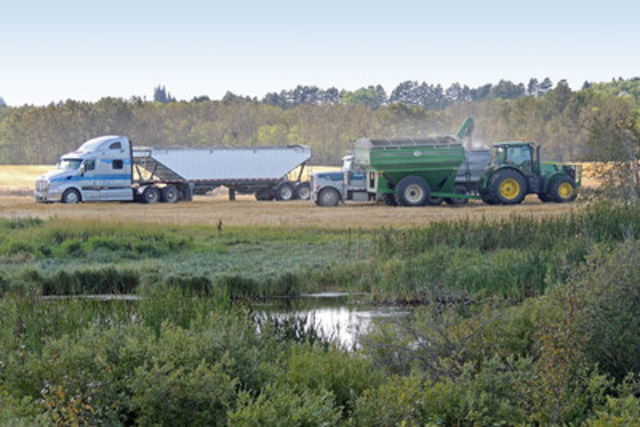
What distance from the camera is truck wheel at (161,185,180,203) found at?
44.6 m

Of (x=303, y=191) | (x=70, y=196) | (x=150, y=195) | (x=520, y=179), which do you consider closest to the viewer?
(x=520, y=179)

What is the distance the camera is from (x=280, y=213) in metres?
35.4

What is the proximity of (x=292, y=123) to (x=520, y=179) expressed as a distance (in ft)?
244

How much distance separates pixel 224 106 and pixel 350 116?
58.8 feet

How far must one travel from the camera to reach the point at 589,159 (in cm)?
2709

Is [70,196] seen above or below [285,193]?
above

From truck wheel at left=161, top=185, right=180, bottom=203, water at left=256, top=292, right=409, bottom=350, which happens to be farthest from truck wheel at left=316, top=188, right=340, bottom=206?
water at left=256, top=292, right=409, bottom=350

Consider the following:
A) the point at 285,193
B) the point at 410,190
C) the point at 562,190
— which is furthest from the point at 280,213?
the point at 285,193

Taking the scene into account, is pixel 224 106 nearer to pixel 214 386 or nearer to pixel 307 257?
pixel 307 257

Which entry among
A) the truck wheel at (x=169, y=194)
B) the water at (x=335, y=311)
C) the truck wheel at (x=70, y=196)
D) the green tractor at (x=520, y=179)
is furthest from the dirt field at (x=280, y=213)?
the water at (x=335, y=311)

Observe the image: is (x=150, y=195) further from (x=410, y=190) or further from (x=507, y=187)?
(x=507, y=187)

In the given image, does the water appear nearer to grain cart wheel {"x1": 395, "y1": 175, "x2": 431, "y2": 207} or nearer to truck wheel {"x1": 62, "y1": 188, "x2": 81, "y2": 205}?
grain cart wheel {"x1": 395, "y1": 175, "x2": 431, "y2": 207}

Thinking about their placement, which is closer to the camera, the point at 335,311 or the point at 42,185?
the point at 335,311

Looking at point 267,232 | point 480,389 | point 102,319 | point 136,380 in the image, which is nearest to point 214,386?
point 136,380
